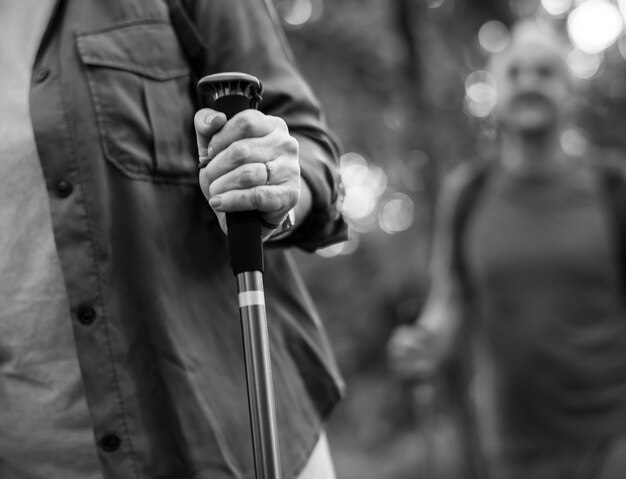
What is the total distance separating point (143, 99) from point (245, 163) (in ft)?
1.19

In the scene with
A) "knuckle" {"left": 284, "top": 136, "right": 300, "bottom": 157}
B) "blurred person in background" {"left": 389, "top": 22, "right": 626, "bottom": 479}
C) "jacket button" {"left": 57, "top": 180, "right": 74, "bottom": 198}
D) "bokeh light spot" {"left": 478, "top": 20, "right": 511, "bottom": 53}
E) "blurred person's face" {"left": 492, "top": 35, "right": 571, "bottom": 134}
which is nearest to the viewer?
"knuckle" {"left": 284, "top": 136, "right": 300, "bottom": 157}

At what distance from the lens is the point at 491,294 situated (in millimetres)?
4926

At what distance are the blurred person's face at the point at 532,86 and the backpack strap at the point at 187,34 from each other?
11.4ft

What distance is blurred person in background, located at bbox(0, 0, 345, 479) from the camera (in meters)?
1.84

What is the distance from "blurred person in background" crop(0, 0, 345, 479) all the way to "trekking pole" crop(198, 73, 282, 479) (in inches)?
1.6

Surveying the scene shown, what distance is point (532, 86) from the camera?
5.43m

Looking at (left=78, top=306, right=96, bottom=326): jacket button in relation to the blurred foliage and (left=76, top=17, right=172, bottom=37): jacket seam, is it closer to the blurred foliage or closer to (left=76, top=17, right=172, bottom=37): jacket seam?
(left=76, top=17, right=172, bottom=37): jacket seam

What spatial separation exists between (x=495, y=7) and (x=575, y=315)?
25.0 feet

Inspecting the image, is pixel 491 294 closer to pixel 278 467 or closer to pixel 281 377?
pixel 281 377

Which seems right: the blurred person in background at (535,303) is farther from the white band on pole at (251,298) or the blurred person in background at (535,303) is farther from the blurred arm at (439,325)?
the white band on pole at (251,298)

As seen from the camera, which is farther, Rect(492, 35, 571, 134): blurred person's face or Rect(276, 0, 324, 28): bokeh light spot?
Rect(276, 0, 324, 28): bokeh light spot

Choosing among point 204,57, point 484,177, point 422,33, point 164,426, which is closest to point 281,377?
point 164,426

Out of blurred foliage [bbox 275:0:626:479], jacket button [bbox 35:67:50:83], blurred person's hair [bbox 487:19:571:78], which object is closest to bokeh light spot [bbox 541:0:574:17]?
blurred foliage [bbox 275:0:626:479]

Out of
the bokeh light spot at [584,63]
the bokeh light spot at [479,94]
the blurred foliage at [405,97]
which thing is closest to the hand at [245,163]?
the blurred foliage at [405,97]
